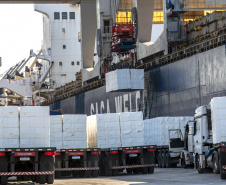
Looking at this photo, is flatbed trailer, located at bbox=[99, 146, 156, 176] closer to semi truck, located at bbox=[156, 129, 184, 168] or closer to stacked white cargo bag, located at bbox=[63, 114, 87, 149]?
stacked white cargo bag, located at bbox=[63, 114, 87, 149]

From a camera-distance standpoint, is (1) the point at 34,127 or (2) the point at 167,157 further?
(2) the point at 167,157

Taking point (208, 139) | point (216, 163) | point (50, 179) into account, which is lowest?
point (50, 179)

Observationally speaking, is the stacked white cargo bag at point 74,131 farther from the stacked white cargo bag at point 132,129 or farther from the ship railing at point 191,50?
the ship railing at point 191,50

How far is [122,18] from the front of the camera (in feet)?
222

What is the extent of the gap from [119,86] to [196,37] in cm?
837

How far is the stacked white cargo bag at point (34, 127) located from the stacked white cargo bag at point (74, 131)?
5423mm

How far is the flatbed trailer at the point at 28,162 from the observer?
20.4 metres

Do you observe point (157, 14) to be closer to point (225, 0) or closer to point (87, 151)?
point (225, 0)

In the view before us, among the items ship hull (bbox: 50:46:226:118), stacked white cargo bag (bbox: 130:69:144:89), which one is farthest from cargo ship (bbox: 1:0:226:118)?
stacked white cargo bag (bbox: 130:69:144:89)

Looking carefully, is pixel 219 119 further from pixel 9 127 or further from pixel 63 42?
pixel 63 42

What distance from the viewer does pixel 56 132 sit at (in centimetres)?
2662

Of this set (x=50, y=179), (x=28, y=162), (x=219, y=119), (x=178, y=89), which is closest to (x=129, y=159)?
(x=50, y=179)

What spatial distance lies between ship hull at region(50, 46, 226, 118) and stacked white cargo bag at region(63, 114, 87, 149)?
11039mm

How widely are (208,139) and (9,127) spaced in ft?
26.7
